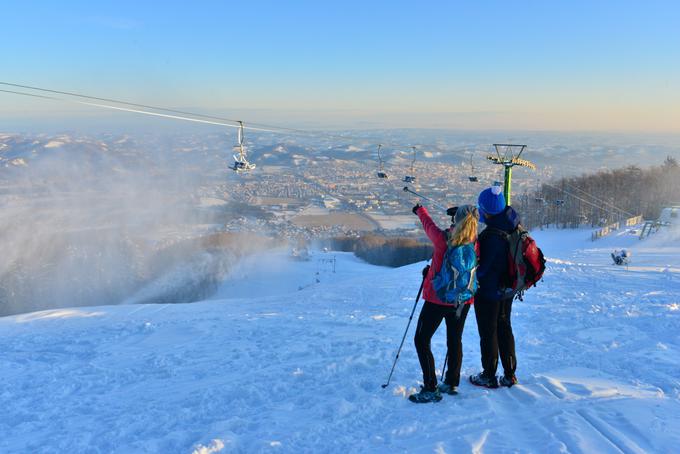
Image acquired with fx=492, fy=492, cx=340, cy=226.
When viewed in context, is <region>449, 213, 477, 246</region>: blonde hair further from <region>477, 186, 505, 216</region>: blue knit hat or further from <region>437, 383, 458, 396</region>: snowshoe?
<region>437, 383, 458, 396</region>: snowshoe

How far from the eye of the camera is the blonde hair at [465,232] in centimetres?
470

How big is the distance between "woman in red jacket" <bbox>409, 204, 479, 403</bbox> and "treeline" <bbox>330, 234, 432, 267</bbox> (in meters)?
42.3

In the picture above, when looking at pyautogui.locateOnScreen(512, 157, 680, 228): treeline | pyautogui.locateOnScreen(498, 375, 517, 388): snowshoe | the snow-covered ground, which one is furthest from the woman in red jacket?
pyautogui.locateOnScreen(512, 157, 680, 228): treeline

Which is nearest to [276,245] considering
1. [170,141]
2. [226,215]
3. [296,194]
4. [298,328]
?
[226,215]

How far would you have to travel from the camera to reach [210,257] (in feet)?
164

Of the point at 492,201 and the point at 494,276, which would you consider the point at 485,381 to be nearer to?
the point at 494,276

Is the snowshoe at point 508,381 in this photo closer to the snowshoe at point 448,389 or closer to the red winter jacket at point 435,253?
the snowshoe at point 448,389

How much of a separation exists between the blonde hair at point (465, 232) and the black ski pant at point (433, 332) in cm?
69

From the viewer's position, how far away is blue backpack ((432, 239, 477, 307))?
480 cm

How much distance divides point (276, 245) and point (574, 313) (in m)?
46.5

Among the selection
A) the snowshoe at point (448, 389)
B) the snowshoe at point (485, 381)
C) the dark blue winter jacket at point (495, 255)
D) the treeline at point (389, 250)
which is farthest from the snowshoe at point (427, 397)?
the treeline at point (389, 250)

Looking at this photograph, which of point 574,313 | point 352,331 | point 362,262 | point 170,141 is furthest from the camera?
point 170,141

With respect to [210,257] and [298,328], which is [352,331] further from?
[210,257]

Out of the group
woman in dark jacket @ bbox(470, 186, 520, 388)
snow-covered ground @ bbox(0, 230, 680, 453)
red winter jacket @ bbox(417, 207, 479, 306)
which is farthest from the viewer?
woman in dark jacket @ bbox(470, 186, 520, 388)
